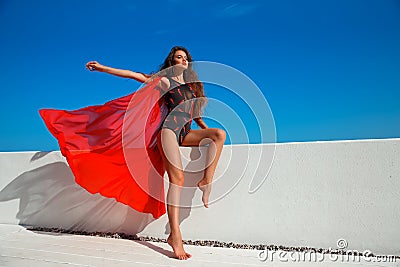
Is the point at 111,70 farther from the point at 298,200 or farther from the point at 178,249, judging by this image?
the point at 298,200

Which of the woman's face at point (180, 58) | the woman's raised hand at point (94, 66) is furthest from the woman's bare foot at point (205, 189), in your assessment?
the woman's raised hand at point (94, 66)

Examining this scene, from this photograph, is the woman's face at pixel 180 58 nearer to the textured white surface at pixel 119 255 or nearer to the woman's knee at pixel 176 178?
the woman's knee at pixel 176 178

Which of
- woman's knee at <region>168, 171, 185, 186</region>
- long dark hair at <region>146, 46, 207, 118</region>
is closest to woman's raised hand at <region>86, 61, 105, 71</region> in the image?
long dark hair at <region>146, 46, 207, 118</region>

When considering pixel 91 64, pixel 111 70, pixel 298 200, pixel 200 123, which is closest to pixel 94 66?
pixel 91 64

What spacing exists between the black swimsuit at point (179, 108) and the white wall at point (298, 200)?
20cm

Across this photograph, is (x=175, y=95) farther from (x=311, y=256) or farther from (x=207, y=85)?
(x=311, y=256)

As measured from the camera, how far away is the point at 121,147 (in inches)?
106

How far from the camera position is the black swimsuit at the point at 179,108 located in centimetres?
258

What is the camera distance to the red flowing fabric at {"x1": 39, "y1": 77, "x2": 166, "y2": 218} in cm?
262

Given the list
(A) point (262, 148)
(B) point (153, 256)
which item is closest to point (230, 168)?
(A) point (262, 148)

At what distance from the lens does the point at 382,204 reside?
2.33 m

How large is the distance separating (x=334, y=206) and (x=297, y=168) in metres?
0.37

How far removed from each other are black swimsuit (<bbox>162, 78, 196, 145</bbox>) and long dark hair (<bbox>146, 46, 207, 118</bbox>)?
73 millimetres

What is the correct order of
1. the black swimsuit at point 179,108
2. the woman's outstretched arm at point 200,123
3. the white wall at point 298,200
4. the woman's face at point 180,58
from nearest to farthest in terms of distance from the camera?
the white wall at point 298,200 < the black swimsuit at point 179,108 < the woman's face at point 180,58 < the woman's outstretched arm at point 200,123
